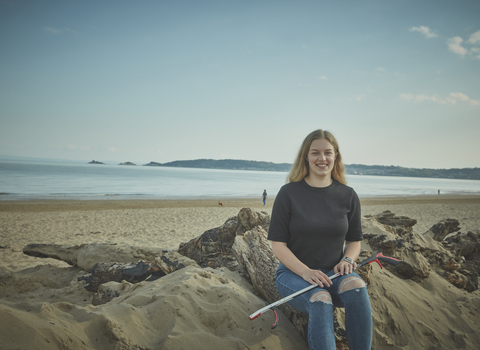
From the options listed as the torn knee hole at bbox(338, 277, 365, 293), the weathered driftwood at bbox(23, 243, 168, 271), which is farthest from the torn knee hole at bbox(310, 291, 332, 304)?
the weathered driftwood at bbox(23, 243, 168, 271)

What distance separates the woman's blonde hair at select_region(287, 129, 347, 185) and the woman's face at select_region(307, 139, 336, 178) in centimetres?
7

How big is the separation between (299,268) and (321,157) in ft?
3.61

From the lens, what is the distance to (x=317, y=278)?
224 cm

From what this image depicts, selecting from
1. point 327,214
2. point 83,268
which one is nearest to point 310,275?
point 327,214

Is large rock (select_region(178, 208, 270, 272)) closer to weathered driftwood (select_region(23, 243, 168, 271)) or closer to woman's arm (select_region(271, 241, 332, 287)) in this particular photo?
weathered driftwood (select_region(23, 243, 168, 271))

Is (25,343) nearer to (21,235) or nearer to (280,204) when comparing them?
(280,204)

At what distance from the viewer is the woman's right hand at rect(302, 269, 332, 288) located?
A: 2211mm

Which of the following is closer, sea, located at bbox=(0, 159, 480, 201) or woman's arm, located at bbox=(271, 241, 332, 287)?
woman's arm, located at bbox=(271, 241, 332, 287)

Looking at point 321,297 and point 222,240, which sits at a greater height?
point 321,297

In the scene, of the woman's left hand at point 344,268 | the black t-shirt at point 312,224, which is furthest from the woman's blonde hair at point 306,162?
the woman's left hand at point 344,268

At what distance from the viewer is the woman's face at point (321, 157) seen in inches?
104

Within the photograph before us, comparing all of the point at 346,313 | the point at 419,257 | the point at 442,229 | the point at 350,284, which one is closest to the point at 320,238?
the point at 350,284

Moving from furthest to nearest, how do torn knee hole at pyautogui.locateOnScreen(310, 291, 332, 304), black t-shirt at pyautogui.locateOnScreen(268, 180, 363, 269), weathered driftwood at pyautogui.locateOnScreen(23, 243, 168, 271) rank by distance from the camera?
weathered driftwood at pyautogui.locateOnScreen(23, 243, 168, 271)
black t-shirt at pyautogui.locateOnScreen(268, 180, 363, 269)
torn knee hole at pyautogui.locateOnScreen(310, 291, 332, 304)

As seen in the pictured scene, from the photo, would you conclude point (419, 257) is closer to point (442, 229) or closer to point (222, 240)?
point (442, 229)
